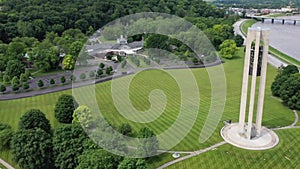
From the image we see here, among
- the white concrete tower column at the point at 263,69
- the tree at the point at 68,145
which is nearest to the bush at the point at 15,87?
the tree at the point at 68,145

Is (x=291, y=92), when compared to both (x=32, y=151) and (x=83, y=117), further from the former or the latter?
(x=32, y=151)

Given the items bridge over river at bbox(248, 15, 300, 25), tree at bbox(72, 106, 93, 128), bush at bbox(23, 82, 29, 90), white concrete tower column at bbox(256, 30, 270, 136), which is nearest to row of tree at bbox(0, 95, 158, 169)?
tree at bbox(72, 106, 93, 128)

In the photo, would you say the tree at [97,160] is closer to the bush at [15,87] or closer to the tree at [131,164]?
the tree at [131,164]

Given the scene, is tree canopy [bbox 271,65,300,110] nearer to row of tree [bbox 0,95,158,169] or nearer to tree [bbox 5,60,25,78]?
row of tree [bbox 0,95,158,169]

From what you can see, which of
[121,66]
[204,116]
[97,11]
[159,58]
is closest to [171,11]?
[97,11]

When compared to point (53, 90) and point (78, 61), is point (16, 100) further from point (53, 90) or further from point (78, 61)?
point (78, 61)

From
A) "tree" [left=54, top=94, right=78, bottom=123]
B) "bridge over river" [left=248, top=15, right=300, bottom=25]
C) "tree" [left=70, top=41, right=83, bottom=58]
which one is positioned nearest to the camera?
"tree" [left=54, top=94, right=78, bottom=123]

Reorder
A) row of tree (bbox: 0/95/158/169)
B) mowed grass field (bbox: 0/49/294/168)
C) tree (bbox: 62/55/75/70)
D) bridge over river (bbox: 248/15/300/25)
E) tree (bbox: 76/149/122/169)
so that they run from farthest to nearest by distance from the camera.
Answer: bridge over river (bbox: 248/15/300/25), tree (bbox: 62/55/75/70), mowed grass field (bbox: 0/49/294/168), row of tree (bbox: 0/95/158/169), tree (bbox: 76/149/122/169)
